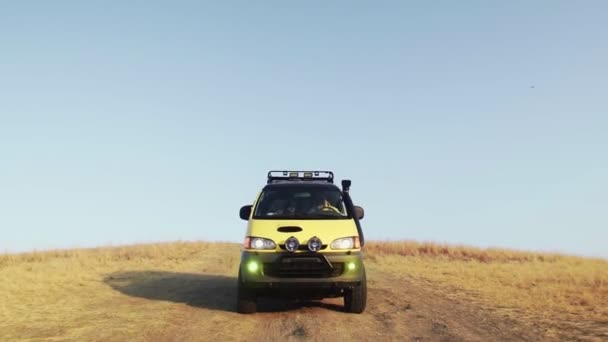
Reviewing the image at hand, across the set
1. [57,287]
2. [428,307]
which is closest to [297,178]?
[428,307]

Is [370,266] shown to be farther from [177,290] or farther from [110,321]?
[110,321]

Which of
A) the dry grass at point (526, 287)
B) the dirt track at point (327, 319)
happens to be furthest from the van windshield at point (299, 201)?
the dry grass at point (526, 287)

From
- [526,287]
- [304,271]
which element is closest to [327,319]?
[304,271]

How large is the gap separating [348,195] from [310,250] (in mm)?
1933

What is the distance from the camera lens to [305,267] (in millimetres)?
9367

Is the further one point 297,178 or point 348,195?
point 297,178

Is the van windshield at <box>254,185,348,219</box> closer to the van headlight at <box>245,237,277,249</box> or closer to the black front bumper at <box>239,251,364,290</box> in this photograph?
the van headlight at <box>245,237,277,249</box>

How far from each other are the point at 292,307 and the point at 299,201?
2055mm

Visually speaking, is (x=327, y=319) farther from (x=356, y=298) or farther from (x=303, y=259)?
(x=303, y=259)

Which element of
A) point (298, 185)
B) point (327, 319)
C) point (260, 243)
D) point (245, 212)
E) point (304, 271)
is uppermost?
point (298, 185)

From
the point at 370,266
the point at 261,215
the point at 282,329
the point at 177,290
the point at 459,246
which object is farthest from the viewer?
the point at 459,246

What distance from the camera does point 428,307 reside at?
37.4 feet

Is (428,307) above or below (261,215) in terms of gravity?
below

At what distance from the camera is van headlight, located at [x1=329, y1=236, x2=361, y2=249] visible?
9.49 metres
